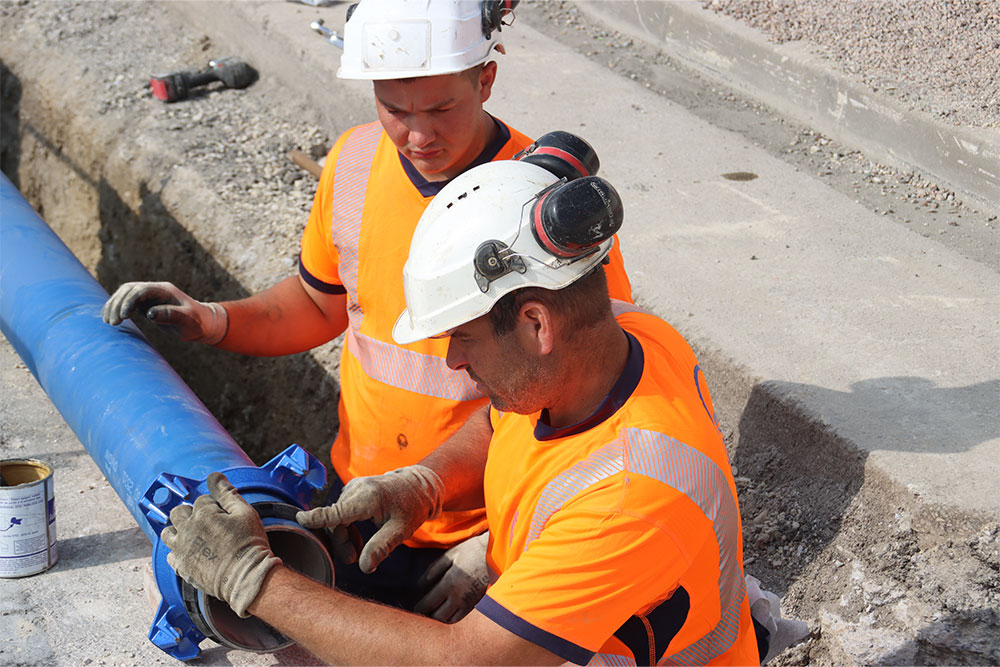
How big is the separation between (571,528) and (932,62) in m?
4.68

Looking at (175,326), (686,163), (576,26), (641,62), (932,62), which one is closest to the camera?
(175,326)

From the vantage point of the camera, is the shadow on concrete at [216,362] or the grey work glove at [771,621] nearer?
the grey work glove at [771,621]

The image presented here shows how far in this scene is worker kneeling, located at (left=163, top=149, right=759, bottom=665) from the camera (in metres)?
1.88

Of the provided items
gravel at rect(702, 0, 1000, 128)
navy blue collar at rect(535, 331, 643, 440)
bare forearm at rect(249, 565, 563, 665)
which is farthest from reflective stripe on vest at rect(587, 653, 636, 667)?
gravel at rect(702, 0, 1000, 128)

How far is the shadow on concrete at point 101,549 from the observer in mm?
3117

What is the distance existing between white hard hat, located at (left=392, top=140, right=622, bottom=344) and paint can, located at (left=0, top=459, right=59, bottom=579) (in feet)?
4.53

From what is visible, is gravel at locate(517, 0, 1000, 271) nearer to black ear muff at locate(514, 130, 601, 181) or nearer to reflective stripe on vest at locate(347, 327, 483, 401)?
reflective stripe on vest at locate(347, 327, 483, 401)

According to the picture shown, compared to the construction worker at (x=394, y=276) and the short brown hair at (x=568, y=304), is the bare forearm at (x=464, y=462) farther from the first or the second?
the short brown hair at (x=568, y=304)

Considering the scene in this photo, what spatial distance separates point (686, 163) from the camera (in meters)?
5.11

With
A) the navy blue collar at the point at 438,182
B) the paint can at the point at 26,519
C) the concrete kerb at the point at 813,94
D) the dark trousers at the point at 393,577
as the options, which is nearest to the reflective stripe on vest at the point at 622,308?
the navy blue collar at the point at 438,182

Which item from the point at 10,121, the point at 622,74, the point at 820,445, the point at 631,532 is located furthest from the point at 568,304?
the point at 10,121

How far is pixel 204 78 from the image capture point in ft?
21.2

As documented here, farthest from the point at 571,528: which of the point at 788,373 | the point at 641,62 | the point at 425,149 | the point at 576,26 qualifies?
the point at 576,26

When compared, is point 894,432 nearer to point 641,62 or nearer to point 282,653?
point 282,653
